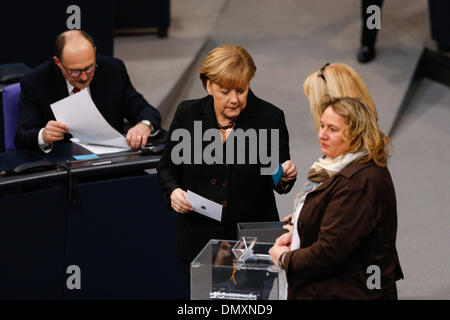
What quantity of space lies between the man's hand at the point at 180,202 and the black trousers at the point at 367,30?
3564 mm

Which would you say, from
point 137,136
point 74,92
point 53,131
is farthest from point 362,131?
point 74,92

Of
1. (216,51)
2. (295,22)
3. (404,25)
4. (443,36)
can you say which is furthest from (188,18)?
(216,51)

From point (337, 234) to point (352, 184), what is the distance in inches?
5.6

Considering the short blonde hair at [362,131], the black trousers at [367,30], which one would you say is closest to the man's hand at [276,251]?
the short blonde hair at [362,131]

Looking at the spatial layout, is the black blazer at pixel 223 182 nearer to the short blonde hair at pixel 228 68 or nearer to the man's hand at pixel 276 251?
the short blonde hair at pixel 228 68

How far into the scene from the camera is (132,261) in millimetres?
3543

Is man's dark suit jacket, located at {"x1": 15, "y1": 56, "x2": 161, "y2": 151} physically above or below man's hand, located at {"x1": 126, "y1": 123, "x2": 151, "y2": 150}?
above

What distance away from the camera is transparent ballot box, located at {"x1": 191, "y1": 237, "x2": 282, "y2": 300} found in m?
2.21

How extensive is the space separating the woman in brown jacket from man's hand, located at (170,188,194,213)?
1.69ft

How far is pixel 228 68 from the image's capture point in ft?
8.12

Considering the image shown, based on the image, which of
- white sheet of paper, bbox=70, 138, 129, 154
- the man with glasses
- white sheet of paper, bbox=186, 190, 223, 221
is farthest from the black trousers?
white sheet of paper, bbox=186, 190, 223, 221

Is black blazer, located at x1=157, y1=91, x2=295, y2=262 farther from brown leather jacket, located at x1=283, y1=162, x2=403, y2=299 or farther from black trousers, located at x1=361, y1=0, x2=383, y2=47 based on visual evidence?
black trousers, located at x1=361, y1=0, x2=383, y2=47

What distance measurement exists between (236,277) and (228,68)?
688 mm
